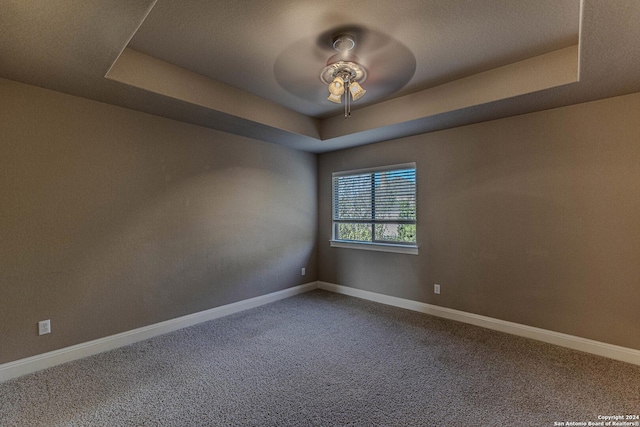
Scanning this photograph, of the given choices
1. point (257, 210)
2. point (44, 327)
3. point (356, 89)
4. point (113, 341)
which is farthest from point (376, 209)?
point (44, 327)

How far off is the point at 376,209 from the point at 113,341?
3486mm

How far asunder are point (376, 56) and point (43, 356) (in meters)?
3.79

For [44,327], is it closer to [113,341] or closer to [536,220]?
[113,341]

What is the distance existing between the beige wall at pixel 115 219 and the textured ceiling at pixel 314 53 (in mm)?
296

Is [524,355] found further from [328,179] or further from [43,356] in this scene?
[43,356]

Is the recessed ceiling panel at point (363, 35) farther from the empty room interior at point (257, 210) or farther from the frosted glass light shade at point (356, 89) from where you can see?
the frosted glass light shade at point (356, 89)

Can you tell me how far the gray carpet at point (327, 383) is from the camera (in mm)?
1826

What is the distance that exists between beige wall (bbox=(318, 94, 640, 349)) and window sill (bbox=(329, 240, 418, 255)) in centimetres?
11

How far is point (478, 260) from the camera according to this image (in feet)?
11.0

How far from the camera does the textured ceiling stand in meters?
1.73

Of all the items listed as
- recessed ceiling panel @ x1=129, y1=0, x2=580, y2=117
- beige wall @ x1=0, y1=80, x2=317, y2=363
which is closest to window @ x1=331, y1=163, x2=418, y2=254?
beige wall @ x1=0, y1=80, x2=317, y2=363

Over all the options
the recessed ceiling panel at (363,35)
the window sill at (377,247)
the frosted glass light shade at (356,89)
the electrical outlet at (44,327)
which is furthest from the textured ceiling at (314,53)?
the electrical outlet at (44,327)

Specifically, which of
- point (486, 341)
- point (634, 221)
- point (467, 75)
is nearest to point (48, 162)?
point (467, 75)

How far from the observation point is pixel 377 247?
4215mm
